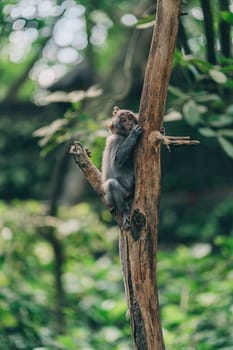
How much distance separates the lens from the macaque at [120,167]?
376 centimetres

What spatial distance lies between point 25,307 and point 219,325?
6.04ft

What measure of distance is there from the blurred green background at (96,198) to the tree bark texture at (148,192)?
813 mm

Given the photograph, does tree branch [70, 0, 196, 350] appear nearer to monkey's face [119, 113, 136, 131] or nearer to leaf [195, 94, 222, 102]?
monkey's face [119, 113, 136, 131]

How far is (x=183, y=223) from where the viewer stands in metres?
10.5

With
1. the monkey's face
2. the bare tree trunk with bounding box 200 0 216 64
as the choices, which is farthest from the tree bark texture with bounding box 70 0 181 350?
the bare tree trunk with bounding box 200 0 216 64

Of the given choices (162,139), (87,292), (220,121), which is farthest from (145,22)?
(87,292)

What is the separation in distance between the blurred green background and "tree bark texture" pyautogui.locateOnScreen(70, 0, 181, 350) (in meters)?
0.81

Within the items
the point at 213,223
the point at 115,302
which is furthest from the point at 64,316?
the point at 213,223

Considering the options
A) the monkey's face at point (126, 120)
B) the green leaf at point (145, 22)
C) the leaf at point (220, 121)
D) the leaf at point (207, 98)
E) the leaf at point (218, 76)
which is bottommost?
the monkey's face at point (126, 120)

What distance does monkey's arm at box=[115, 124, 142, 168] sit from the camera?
11.4 ft

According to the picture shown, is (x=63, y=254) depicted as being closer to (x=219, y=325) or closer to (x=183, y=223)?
(x=219, y=325)

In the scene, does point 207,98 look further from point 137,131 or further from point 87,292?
point 87,292

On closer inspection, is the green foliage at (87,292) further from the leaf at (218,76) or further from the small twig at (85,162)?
the leaf at (218,76)

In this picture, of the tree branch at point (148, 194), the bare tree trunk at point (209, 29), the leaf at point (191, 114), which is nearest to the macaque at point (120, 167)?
the tree branch at point (148, 194)
